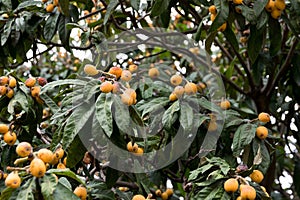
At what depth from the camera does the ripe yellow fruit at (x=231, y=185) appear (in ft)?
4.38

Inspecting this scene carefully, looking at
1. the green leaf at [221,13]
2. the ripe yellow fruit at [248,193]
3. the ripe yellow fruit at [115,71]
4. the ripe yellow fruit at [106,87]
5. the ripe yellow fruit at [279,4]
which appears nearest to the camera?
the ripe yellow fruit at [248,193]

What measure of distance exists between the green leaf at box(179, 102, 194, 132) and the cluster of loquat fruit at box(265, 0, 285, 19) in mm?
478

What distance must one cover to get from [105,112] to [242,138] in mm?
497

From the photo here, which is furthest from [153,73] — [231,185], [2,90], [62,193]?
[62,193]

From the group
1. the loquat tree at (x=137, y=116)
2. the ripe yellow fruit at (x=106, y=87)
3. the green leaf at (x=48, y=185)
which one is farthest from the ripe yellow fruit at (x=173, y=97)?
the green leaf at (x=48, y=185)

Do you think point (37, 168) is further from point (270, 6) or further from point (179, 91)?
point (270, 6)

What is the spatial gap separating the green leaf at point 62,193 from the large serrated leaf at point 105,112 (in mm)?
215

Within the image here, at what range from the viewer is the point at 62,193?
1169 mm

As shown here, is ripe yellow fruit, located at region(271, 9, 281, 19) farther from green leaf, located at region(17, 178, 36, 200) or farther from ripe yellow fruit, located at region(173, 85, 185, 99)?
green leaf, located at region(17, 178, 36, 200)

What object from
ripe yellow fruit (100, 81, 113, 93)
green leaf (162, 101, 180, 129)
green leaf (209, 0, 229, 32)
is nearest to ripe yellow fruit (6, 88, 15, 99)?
ripe yellow fruit (100, 81, 113, 93)

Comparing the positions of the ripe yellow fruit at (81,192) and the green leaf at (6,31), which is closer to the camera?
the ripe yellow fruit at (81,192)

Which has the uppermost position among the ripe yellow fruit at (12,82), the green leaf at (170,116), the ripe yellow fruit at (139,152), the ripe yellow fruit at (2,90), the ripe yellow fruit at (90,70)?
the ripe yellow fruit at (90,70)

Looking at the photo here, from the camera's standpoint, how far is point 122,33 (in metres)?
2.29

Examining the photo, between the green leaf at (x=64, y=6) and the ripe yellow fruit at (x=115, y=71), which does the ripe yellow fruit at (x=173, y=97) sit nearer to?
the ripe yellow fruit at (x=115, y=71)
